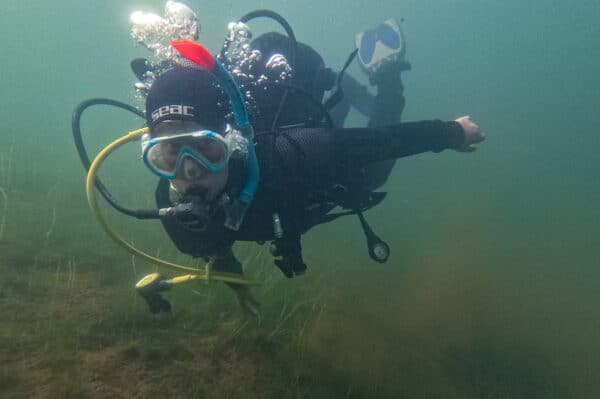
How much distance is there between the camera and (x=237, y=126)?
2.51 m

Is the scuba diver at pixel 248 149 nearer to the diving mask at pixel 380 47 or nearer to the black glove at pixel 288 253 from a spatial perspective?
the black glove at pixel 288 253

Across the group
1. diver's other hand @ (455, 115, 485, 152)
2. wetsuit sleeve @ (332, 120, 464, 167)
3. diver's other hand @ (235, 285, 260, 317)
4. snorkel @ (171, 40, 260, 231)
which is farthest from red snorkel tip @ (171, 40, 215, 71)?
diver's other hand @ (455, 115, 485, 152)

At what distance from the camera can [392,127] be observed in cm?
335

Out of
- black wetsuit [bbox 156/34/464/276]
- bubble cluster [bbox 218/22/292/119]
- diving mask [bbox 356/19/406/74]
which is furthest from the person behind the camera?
diving mask [bbox 356/19/406/74]

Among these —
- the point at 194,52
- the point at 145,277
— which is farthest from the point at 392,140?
the point at 145,277

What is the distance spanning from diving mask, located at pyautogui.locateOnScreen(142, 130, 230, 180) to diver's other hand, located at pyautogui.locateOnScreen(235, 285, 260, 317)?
137 cm

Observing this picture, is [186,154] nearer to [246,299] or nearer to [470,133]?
[246,299]

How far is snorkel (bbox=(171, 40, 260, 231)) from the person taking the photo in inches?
81.8

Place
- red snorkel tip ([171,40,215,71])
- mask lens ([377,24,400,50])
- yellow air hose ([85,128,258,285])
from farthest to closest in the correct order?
mask lens ([377,24,400,50]), yellow air hose ([85,128,258,285]), red snorkel tip ([171,40,215,71])

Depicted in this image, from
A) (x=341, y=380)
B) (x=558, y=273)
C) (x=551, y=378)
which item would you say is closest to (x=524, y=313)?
(x=551, y=378)

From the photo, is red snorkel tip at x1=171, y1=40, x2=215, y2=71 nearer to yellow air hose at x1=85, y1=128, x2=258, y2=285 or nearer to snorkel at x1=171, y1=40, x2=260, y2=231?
snorkel at x1=171, y1=40, x2=260, y2=231

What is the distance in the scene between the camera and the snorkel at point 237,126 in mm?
2078

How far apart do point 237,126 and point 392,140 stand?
1516 millimetres

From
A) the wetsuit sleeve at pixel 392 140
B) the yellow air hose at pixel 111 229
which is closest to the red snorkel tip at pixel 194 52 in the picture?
the yellow air hose at pixel 111 229
